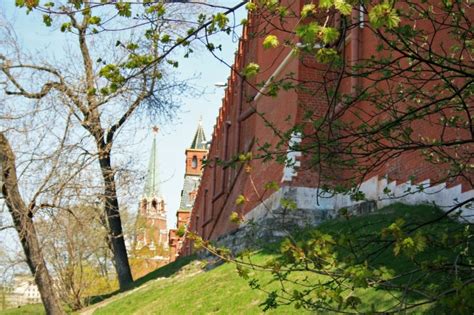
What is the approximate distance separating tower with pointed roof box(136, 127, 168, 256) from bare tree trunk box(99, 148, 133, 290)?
0.94m

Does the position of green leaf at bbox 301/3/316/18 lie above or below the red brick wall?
below

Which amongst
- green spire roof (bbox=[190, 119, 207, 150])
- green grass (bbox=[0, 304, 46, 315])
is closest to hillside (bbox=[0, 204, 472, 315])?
green grass (bbox=[0, 304, 46, 315])

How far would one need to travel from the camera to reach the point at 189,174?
248 feet

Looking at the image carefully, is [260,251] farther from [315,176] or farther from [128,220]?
[128,220]

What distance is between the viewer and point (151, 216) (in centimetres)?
6831

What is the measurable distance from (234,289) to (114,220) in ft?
29.0

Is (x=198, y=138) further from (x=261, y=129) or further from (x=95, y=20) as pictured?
(x=95, y=20)

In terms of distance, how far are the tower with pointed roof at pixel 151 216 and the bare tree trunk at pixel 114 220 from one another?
37.0 inches

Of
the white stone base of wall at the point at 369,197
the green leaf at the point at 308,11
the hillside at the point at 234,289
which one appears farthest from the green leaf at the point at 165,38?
the white stone base of wall at the point at 369,197

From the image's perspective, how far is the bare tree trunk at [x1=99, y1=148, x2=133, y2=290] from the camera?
18.9 metres

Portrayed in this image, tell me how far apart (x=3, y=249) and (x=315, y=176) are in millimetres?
13624

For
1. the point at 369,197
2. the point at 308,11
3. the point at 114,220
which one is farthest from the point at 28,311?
the point at 308,11

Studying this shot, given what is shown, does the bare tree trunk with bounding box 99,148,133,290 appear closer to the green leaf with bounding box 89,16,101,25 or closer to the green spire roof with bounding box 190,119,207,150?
the green leaf with bounding box 89,16,101,25

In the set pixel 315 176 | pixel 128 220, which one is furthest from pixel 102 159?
pixel 128 220
